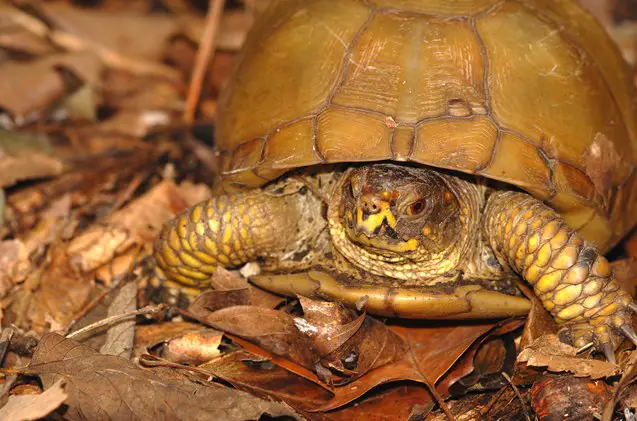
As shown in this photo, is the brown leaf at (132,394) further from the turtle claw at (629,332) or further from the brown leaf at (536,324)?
the turtle claw at (629,332)

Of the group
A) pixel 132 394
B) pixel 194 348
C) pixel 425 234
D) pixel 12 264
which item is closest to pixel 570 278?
pixel 425 234

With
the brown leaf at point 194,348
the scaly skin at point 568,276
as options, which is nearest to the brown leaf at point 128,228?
the brown leaf at point 194,348

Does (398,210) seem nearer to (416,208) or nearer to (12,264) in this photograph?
(416,208)

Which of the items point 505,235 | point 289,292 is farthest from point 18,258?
point 505,235

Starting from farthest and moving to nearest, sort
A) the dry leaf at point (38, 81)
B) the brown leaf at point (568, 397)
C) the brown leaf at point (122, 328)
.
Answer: the dry leaf at point (38, 81)
the brown leaf at point (122, 328)
the brown leaf at point (568, 397)

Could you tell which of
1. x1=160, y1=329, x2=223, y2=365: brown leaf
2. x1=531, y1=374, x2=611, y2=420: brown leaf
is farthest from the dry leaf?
x1=531, y1=374, x2=611, y2=420: brown leaf

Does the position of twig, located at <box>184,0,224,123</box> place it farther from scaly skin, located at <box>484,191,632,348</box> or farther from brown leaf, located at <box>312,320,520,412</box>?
scaly skin, located at <box>484,191,632,348</box>
